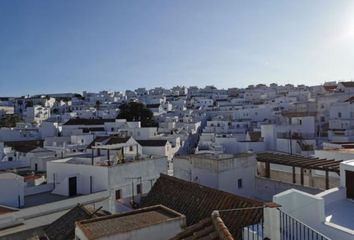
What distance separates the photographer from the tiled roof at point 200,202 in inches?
420

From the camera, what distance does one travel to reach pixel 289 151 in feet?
114

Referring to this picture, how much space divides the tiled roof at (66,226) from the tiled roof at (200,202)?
245cm

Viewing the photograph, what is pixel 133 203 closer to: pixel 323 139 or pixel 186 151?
pixel 323 139

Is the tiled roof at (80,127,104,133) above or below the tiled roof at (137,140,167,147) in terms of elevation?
above

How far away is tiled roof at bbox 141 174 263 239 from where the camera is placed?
35.0 ft

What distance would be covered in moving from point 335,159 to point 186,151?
33.4 m

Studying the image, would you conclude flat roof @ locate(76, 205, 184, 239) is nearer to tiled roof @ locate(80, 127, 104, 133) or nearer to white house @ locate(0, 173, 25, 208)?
white house @ locate(0, 173, 25, 208)

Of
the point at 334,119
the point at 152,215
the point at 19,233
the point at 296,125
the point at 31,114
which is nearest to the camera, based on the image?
the point at 152,215

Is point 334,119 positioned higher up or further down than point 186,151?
higher up

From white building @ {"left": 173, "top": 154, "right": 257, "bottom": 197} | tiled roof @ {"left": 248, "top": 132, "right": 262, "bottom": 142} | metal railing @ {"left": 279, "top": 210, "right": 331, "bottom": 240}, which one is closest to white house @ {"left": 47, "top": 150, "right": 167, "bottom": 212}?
white building @ {"left": 173, "top": 154, "right": 257, "bottom": 197}

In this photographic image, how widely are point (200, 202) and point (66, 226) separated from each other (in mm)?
5193

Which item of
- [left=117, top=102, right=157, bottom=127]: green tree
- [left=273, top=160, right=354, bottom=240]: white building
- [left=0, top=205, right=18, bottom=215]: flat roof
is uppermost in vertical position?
[left=117, top=102, right=157, bottom=127]: green tree

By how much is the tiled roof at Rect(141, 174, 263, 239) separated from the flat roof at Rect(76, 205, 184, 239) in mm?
1652

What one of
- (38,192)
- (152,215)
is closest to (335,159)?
(152,215)
